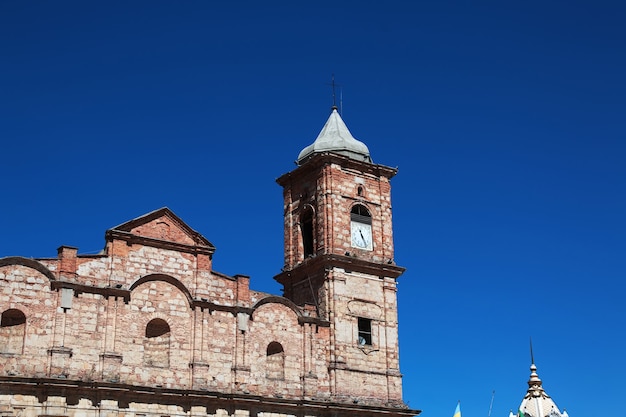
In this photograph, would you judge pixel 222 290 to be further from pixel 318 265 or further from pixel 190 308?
pixel 318 265

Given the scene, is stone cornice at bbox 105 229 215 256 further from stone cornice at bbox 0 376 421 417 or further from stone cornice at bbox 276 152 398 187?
stone cornice at bbox 276 152 398 187

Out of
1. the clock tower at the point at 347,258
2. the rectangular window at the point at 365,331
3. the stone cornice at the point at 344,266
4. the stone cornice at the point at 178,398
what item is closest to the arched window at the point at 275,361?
the stone cornice at the point at 178,398

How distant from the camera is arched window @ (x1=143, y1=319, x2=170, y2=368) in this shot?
3138 cm

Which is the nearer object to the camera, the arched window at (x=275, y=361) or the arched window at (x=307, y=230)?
the arched window at (x=275, y=361)

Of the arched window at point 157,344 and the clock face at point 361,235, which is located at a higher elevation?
the clock face at point 361,235

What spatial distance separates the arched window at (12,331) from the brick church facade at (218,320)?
3cm

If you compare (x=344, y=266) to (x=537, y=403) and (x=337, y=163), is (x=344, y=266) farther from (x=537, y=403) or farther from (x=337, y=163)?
(x=537, y=403)

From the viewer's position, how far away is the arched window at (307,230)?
3819cm

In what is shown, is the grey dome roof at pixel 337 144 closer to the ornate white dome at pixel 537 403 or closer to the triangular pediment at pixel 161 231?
the triangular pediment at pixel 161 231

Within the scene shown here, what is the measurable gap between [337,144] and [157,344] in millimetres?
12451

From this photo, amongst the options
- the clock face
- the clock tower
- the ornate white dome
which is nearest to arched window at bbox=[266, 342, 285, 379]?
the clock tower

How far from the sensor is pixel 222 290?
33531 mm

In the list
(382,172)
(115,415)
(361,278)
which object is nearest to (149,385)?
(115,415)

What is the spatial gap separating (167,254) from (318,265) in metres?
6.54
